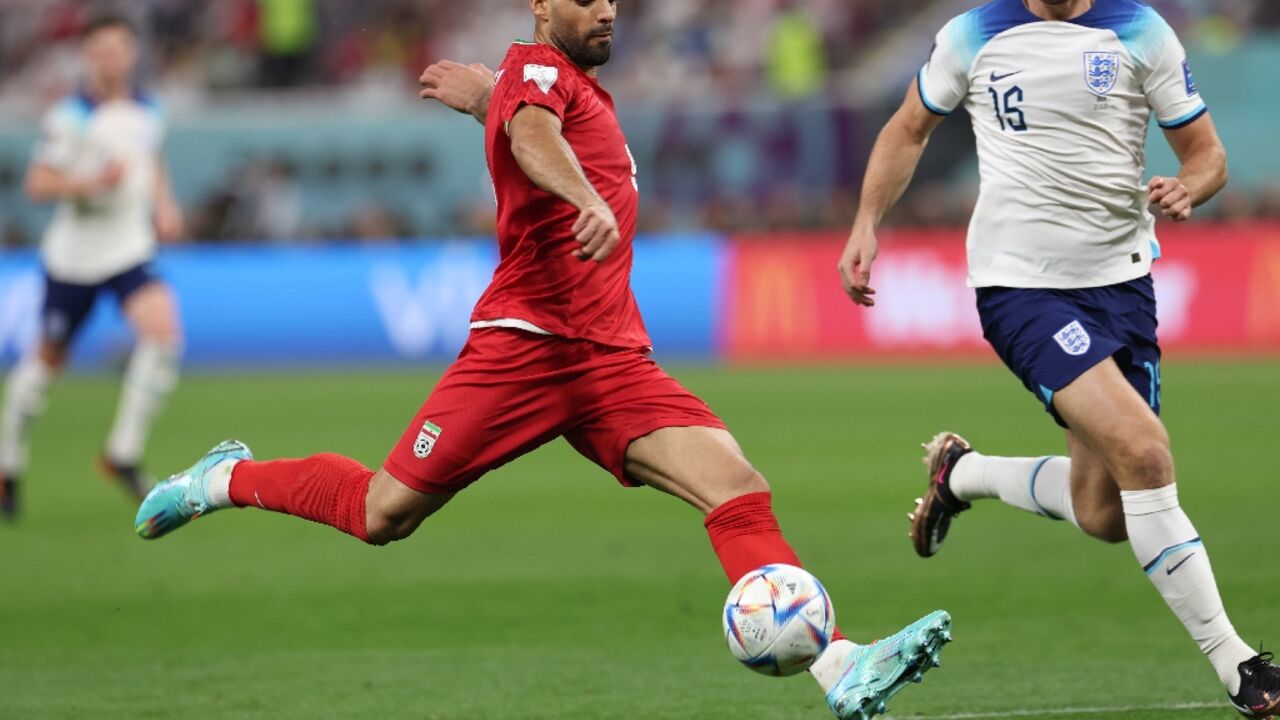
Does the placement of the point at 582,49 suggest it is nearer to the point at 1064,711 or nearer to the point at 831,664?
the point at 831,664

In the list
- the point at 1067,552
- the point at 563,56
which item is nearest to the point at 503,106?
the point at 563,56

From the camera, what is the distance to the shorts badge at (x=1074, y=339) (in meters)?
5.96

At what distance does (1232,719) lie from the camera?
5.90 metres

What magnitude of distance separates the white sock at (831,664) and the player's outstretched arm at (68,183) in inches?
298

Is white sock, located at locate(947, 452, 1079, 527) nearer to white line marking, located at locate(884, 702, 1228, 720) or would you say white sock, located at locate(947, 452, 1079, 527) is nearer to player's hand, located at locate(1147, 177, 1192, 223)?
white line marking, located at locate(884, 702, 1228, 720)

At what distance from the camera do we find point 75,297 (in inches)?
461

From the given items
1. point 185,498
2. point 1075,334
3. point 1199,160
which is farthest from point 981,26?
point 185,498

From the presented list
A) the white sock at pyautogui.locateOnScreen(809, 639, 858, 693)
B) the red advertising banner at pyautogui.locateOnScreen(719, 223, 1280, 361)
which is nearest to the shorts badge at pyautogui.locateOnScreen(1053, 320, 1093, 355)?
the white sock at pyautogui.locateOnScreen(809, 639, 858, 693)

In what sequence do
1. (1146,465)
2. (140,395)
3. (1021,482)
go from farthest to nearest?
(140,395), (1021,482), (1146,465)

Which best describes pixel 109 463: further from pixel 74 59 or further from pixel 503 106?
pixel 74 59

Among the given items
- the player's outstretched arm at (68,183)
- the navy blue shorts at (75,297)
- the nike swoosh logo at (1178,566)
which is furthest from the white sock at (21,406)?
the nike swoosh logo at (1178,566)

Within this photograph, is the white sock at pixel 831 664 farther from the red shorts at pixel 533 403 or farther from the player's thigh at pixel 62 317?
the player's thigh at pixel 62 317

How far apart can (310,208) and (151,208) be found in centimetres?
1555

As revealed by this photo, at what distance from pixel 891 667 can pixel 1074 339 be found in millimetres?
1392
